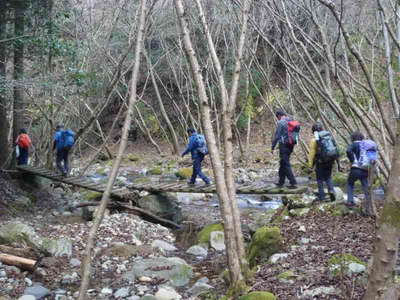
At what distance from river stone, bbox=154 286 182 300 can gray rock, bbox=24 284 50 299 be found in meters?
1.47

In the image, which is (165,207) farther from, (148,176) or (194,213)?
(148,176)

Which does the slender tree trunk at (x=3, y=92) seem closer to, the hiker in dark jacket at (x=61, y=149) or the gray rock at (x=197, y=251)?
the hiker in dark jacket at (x=61, y=149)

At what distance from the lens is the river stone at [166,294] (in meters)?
5.73

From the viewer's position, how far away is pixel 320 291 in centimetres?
435

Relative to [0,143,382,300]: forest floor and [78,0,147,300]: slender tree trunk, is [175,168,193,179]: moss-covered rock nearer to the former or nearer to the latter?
[0,143,382,300]: forest floor

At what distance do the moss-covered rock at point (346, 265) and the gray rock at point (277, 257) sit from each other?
0.79 meters

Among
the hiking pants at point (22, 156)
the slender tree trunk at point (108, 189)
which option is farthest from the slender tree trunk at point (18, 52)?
the slender tree trunk at point (108, 189)

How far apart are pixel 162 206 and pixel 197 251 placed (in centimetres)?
298

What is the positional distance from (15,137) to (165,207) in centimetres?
514

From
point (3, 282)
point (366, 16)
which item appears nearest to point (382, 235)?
point (3, 282)

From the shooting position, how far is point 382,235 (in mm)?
2264

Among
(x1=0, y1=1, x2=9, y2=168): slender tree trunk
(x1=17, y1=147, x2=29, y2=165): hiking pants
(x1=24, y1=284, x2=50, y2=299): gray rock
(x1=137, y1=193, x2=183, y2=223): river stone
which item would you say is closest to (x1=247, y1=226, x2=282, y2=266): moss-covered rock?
(x1=24, y1=284, x2=50, y2=299): gray rock

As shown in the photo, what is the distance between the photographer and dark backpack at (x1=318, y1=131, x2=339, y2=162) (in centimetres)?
798

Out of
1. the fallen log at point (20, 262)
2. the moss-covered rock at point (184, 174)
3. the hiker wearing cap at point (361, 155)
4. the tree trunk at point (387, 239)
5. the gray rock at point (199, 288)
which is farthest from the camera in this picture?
the moss-covered rock at point (184, 174)
